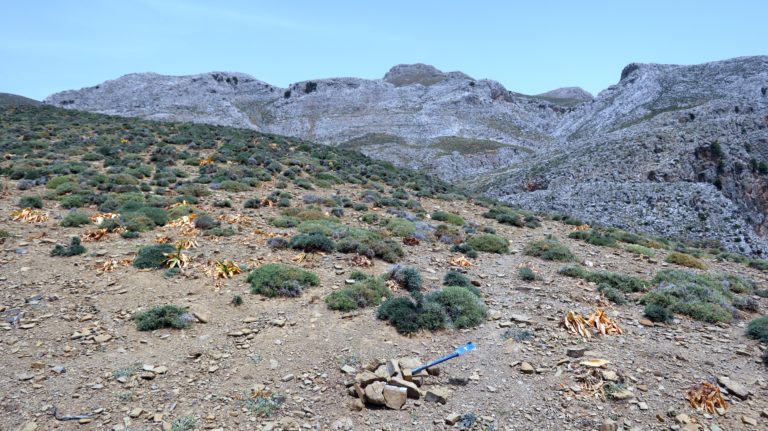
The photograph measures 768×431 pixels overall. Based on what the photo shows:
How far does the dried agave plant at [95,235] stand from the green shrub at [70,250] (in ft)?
2.91

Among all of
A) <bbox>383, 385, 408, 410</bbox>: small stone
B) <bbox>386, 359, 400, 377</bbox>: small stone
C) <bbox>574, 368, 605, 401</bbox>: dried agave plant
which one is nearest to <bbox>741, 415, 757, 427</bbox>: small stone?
<bbox>574, 368, 605, 401</bbox>: dried agave plant

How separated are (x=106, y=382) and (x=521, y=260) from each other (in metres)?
12.1

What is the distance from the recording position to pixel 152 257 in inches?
455

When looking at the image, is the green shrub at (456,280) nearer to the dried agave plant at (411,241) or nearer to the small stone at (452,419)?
the dried agave plant at (411,241)

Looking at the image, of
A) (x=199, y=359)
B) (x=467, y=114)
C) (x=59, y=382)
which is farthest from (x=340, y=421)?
(x=467, y=114)

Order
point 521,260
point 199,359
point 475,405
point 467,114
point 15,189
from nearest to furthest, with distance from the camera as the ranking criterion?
1. point 475,405
2. point 199,359
3. point 521,260
4. point 15,189
5. point 467,114

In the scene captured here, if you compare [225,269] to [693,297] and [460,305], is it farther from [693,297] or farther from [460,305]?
[693,297]

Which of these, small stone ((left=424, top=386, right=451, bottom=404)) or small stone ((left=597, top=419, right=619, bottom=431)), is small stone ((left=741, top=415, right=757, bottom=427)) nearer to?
small stone ((left=597, top=419, right=619, bottom=431))

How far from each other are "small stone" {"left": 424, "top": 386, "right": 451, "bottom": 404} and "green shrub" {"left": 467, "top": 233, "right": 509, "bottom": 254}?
9.21 m

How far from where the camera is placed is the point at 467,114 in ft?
317

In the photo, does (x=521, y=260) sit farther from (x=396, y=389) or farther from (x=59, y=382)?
(x=59, y=382)

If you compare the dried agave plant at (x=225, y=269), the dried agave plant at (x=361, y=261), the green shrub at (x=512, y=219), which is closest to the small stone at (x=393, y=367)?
the dried agave plant at (x=361, y=261)

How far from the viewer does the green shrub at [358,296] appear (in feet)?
32.6

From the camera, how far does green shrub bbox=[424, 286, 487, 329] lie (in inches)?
380
